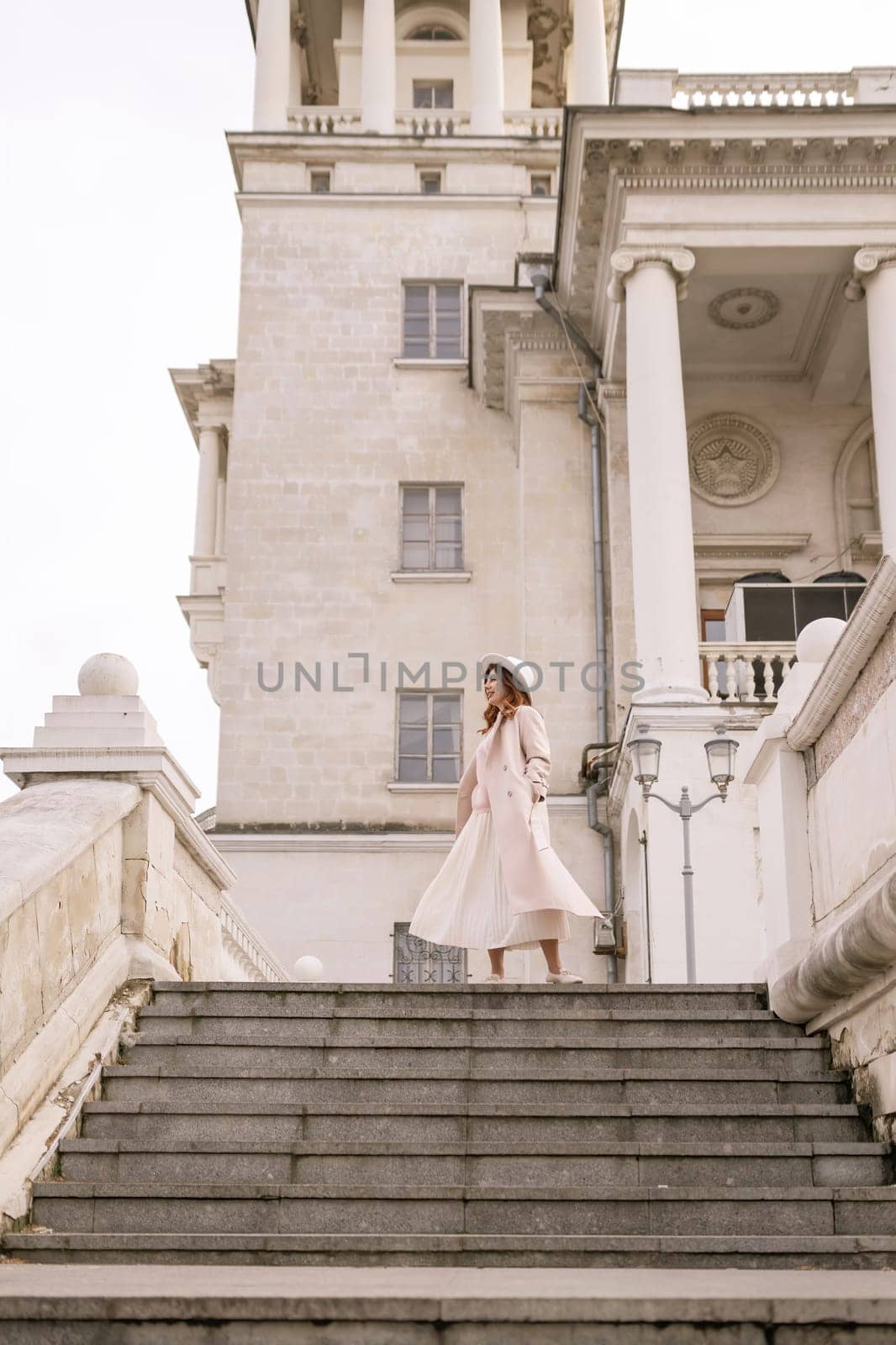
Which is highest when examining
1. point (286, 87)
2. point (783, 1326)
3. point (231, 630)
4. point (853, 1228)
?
point (286, 87)

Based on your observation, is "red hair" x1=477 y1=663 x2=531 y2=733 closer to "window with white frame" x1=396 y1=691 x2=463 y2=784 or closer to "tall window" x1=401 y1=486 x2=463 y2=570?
"window with white frame" x1=396 y1=691 x2=463 y2=784

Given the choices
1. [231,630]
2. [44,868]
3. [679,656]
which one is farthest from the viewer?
[231,630]

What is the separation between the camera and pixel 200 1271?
5.27 metres

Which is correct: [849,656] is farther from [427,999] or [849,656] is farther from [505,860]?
[505,860]

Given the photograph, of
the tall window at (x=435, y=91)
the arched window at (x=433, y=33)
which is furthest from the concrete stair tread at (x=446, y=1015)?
the arched window at (x=433, y=33)

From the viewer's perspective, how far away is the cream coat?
30.9 ft

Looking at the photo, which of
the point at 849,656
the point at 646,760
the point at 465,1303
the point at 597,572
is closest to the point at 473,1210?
the point at 465,1303

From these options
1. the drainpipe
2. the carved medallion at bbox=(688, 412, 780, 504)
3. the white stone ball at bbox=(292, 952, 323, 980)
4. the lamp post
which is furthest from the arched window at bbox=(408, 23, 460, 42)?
the white stone ball at bbox=(292, 952, 323, 980)

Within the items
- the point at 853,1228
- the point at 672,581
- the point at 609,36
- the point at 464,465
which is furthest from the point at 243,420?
the point at 853,1228

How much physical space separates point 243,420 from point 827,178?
10.4 m

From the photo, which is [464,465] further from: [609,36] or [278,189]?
[609,36]

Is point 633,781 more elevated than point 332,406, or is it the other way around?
point 332,406

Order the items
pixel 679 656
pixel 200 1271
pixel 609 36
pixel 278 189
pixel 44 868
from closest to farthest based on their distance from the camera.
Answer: pixel 200 1271 < pixel 44 868 < pixel 679 656 < pixel 278 189 < pixel 609 36

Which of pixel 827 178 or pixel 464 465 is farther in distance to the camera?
pixel 464 465
